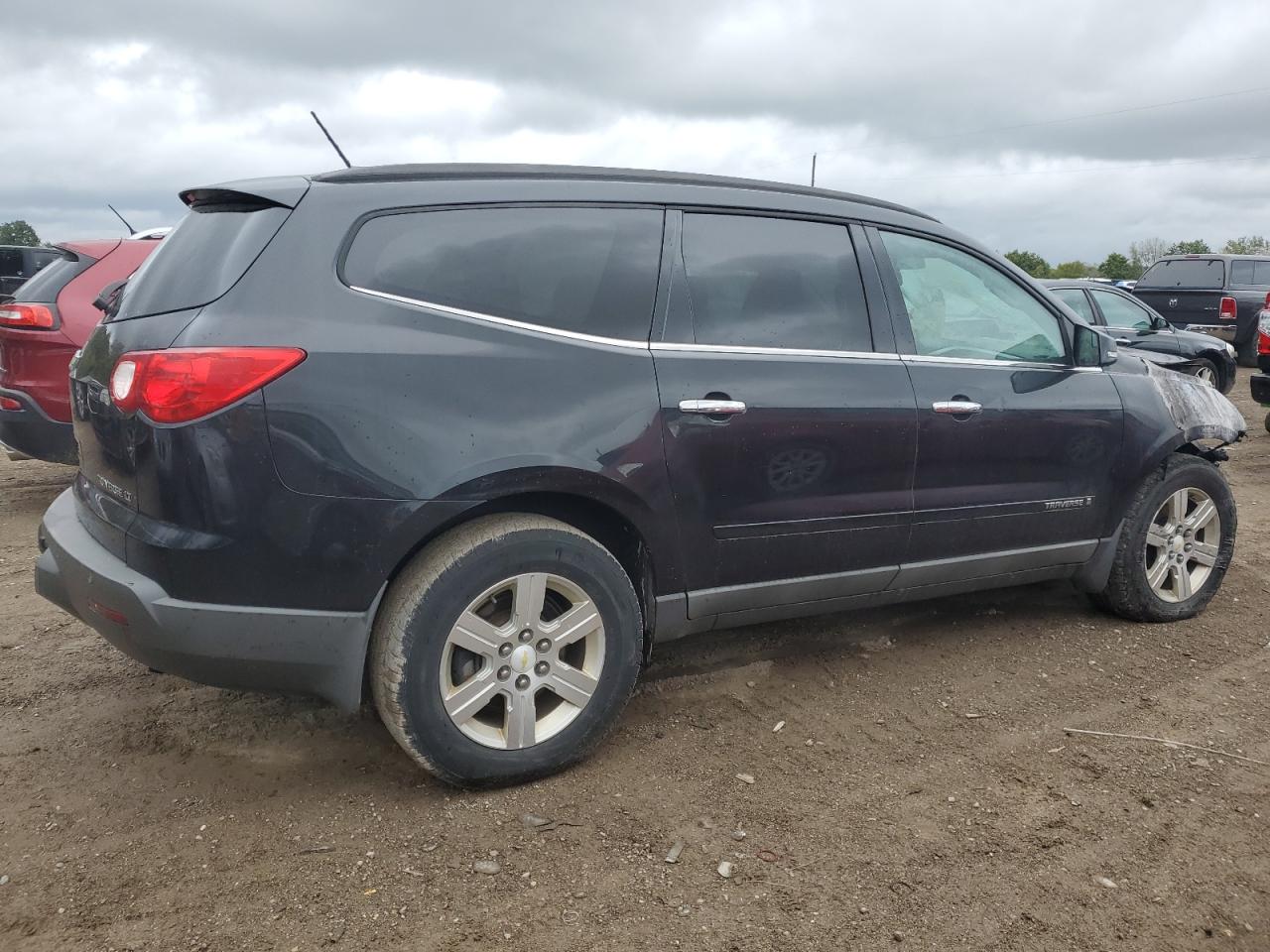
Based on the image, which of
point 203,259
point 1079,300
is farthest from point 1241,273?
point 203,259

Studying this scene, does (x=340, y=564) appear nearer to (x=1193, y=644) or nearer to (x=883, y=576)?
(x=883, y=576)

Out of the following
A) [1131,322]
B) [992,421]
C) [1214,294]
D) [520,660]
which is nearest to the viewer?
[520,660]

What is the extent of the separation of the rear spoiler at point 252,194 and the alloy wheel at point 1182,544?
Answer: 3618 millimetres

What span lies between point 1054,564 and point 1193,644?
2.29 feet

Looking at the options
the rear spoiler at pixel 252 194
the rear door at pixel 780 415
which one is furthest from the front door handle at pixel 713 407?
the rear spoiler at pixel 252 194

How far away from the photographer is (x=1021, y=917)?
2.40 meters

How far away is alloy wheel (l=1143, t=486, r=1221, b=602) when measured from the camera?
440cm

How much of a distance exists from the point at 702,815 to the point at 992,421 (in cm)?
187

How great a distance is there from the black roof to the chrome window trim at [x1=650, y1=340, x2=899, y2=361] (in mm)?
570

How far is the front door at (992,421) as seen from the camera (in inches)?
145

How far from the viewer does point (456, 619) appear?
9.04 feet

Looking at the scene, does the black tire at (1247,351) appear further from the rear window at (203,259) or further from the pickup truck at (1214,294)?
the rear window at (203,259)

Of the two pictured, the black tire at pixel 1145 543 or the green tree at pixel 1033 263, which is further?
the green tree at pixel 1033 263

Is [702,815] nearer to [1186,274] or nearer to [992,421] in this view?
[992,421]
